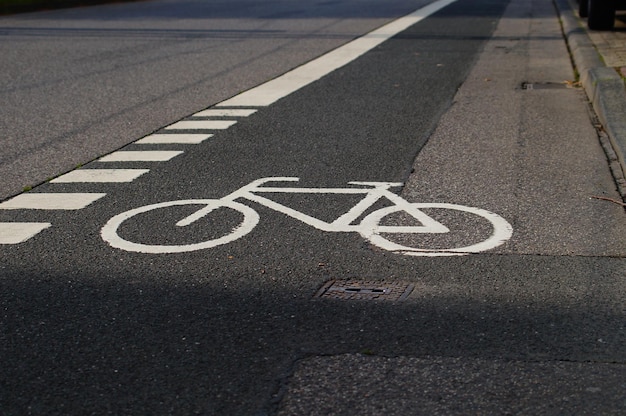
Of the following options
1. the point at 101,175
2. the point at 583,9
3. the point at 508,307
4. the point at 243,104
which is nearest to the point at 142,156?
the point at 101,175

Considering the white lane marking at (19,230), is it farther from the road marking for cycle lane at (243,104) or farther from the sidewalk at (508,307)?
the sidewalk at (508,307)

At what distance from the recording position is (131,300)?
4.70 meters

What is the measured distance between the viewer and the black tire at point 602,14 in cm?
1703

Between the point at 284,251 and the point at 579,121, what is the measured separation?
4920 millimetres

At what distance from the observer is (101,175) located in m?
7.37

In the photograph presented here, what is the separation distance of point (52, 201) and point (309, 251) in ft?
6.91

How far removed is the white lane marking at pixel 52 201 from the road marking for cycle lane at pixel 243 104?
0.04 meters

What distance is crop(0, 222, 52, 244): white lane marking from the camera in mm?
5734

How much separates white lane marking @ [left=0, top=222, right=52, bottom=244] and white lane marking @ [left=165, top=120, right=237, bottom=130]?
336 cm

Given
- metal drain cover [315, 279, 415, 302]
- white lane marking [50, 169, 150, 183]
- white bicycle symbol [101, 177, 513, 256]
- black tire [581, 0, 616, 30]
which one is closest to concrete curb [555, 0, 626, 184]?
black tire [581, 0, 616, 30]

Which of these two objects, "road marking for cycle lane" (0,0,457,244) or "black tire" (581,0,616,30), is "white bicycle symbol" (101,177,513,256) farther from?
"black tire" (581,0,616,30)

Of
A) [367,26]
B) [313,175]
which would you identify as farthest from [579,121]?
[367,26]

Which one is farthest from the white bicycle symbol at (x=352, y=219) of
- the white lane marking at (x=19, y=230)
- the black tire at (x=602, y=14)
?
the black tire at (x=602, y=14)

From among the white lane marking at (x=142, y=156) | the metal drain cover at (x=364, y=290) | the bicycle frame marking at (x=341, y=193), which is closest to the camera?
the metal drain cover at (x=364, y=290)
